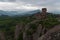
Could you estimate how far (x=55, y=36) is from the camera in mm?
23359

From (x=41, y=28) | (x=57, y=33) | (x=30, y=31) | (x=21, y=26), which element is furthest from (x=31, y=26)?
(x=57, y=33)

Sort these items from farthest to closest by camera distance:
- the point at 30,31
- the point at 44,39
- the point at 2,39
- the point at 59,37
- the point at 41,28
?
the point at 2,39 < the point at 30,31 < the point at 41,28 < the point at 44,39 < the point at 59,37

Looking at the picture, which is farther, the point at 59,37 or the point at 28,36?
the point at 28,36

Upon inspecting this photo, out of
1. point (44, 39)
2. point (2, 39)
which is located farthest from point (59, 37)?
point (2, 39)

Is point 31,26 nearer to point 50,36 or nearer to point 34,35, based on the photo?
point 34,35

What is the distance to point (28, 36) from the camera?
43438 mm

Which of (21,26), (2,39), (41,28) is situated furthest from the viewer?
(2,39)

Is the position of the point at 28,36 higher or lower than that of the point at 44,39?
lower

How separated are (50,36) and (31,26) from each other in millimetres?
22511

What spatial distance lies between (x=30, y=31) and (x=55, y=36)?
818 inches

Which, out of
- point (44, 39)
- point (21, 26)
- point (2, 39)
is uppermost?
point (44, 39)

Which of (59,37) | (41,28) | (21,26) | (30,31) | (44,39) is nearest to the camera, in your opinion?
(59,37)

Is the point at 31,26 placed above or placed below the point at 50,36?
below

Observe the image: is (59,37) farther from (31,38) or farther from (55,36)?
(31,38)
